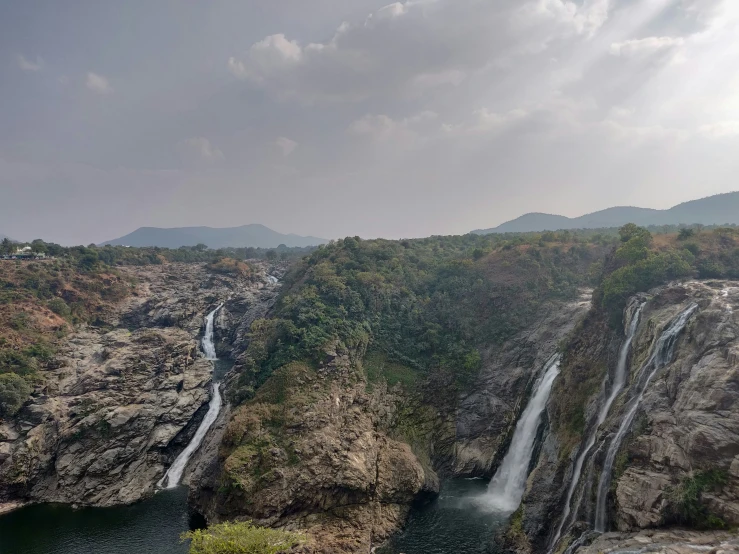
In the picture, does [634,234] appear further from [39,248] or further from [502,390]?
[39,248]

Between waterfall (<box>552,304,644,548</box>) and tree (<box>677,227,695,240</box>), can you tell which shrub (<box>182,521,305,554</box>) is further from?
tree (<box>677,227,695,240</box>)

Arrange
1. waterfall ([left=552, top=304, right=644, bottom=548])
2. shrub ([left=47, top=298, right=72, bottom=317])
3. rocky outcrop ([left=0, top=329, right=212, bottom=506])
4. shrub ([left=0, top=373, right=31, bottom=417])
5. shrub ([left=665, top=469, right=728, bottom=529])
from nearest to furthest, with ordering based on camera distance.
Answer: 1. shrub ([left=665, top=469, right=728, bottom=529])
2. waterfall ([left=552, top=304, right=644, bottom=548])
3. rocky outcrop ([left=0, top=329, right=212, bottom=506])
4. shrub ([left=0, top=373, right=31, bottom=417])
5. shrub ([left=47, top=298, right=72, bottom=317])

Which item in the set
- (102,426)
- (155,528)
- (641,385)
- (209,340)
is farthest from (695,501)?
(209,340)

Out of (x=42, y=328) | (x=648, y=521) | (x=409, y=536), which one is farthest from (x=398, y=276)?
(x=42, y=328)

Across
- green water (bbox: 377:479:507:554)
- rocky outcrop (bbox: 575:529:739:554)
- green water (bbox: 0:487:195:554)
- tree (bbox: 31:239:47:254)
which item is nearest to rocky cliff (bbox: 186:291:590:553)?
green water (bbox: 377:479:507:554)

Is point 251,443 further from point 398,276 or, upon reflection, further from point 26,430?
point 398,276

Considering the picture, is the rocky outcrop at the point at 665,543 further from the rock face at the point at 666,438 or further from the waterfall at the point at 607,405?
the waterfall at the point at 607,405
